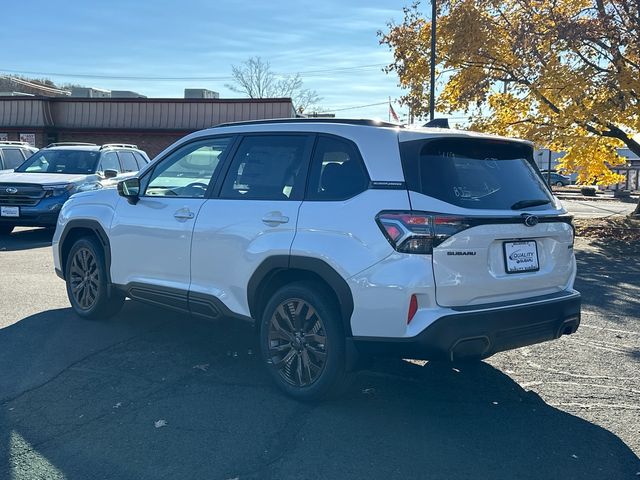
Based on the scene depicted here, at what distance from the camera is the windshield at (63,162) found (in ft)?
45.5

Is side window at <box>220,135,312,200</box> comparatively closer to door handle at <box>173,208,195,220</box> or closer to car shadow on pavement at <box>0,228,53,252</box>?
door handle at <box>173,208,195,220</box>

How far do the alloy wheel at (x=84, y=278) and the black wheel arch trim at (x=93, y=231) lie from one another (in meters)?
0.21

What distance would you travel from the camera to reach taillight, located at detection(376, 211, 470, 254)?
4.00 meters

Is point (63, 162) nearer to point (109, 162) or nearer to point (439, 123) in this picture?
point (109, 162)

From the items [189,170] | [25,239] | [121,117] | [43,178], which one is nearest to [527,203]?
[189,170]

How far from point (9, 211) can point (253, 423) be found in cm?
989

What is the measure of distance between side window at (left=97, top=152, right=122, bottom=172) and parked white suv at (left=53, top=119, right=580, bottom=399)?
912 centimetres

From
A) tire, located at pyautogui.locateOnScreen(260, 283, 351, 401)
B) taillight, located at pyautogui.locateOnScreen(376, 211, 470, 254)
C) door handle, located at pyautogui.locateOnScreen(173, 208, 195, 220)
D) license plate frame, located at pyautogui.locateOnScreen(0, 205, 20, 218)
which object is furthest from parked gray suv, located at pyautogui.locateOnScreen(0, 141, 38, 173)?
taillight, located at pyautogui.locateOnScreen(376, 211, 470, 254)

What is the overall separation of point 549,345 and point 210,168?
340 centimetres

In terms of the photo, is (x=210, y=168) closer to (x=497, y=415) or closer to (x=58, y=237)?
(x=58, y=237)

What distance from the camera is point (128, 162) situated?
1503cm

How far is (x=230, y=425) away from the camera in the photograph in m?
4.23

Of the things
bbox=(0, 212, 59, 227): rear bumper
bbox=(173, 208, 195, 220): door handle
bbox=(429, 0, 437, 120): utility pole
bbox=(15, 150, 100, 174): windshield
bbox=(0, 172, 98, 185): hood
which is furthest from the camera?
bbox=(429, 0, 437, 120): utility pole

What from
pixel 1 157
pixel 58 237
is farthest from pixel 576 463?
pixel 1 157
